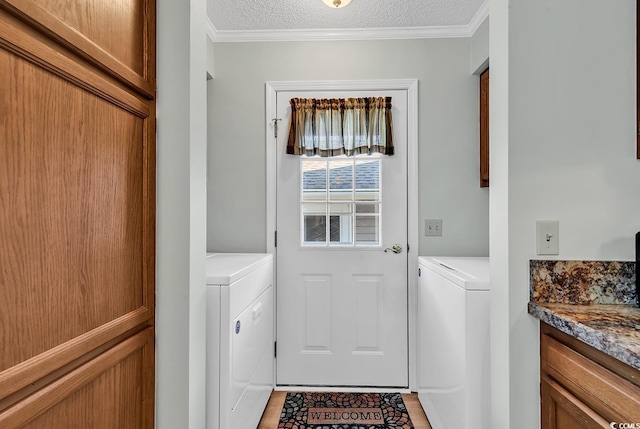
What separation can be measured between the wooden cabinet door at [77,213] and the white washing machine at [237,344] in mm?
335

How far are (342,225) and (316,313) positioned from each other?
0.64 m

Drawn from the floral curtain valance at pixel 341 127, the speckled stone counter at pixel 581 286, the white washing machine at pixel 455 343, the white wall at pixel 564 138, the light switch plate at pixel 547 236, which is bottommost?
the white washing machine at pixel 455 343

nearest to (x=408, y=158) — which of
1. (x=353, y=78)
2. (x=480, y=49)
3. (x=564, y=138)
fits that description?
(x=353, y=78)

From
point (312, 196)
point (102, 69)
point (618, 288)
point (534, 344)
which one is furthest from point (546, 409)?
point (312, 196)

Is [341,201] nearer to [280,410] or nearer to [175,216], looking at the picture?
[280,410]

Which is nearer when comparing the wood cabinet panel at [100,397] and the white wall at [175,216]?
the wood cabinet panel at [100,397]

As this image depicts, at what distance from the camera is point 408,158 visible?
2482mm

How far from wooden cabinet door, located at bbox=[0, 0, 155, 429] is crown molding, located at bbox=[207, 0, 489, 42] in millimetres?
1523

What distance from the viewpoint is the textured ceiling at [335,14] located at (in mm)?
2168

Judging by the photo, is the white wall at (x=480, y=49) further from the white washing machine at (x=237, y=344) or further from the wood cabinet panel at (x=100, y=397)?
the wood cabinet panel at (x=100, y=397)

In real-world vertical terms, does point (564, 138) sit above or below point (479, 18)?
below

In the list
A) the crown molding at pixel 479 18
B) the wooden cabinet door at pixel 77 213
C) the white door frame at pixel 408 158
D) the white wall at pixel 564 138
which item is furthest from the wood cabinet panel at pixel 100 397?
the crown molding at pixel 479 18

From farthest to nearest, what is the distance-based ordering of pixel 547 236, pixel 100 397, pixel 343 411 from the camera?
1. pixel 343 411
2. pixel 547 236
3. pixel 100 397

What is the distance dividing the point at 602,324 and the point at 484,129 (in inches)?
66.9
